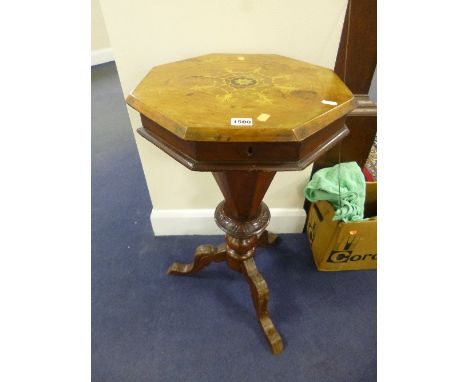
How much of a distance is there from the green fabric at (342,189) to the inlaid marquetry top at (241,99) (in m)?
0.50

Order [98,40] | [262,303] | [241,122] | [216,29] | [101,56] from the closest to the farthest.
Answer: [241,122]
[216,29]
[262,303]
[98,40]
[101,56]

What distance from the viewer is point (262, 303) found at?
1.10 m

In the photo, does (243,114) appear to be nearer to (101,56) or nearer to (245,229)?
(245,229)

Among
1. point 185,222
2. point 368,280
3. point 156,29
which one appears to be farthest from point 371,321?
point 156,29

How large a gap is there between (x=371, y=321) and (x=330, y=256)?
11.9 inches

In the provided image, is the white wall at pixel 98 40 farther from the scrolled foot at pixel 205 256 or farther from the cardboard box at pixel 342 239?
the cardboard box at pixel 342 239

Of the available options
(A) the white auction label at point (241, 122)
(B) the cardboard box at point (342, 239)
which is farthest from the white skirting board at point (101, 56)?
(A) the white auction label at point (241, 122)

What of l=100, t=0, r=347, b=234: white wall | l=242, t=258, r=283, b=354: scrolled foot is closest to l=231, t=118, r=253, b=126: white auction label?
l=100, t=0, r=347, b=234: white wall

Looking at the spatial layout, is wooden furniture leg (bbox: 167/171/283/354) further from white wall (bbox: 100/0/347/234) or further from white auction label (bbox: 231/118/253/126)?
white wall (bbox: 100/0/347/234)

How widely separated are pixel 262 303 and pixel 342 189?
0.56 metres

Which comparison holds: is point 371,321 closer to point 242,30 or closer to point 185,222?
point 185,222

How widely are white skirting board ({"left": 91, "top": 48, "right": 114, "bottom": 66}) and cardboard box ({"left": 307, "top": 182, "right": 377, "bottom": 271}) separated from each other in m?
3.62

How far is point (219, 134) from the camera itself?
1.93 feet

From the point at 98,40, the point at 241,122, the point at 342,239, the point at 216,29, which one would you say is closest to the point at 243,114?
the point at 241,122
